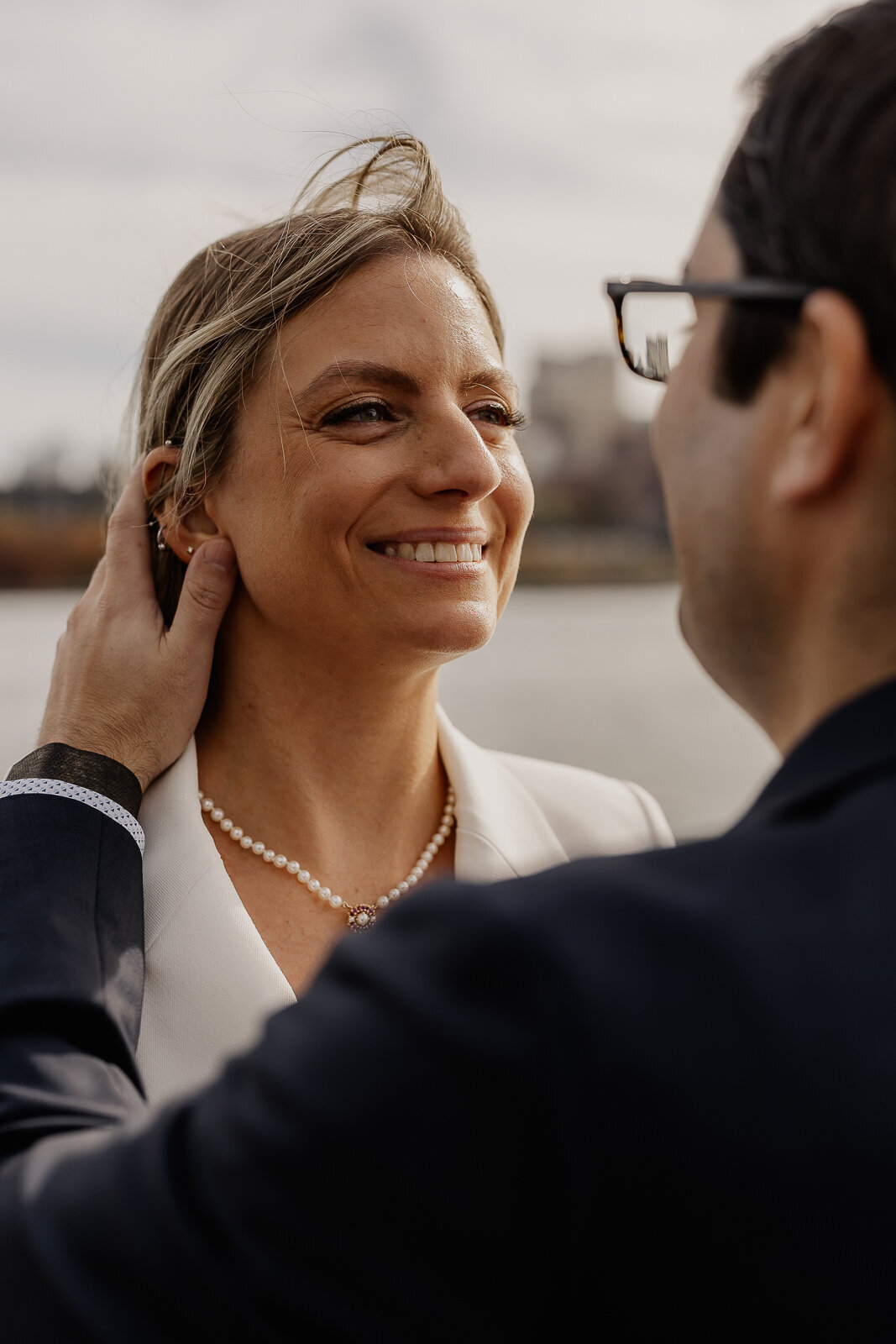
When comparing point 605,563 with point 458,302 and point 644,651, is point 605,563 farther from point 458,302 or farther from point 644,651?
point 458,302

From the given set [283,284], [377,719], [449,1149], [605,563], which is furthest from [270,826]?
[605,563]

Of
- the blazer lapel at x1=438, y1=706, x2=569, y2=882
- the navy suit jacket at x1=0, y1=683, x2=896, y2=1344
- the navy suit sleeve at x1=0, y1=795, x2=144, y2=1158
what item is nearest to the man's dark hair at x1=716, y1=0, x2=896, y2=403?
the navy suit jacket at x1=0, y1=683, x2=896, y2=1344

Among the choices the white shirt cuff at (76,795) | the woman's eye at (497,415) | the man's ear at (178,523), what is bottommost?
the white shirt cuff at (76,795)

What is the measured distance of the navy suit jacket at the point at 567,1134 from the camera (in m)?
0.79

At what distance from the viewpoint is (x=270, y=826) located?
222 centimetres

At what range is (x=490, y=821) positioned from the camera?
2359 mm

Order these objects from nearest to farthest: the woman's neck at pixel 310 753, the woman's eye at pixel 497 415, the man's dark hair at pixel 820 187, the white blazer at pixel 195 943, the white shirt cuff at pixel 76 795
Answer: the man's dark hair at pixel 820 187, the white shirt cuff at pixel 76 795, the white blazer at pixel 195 943, the woman's neck at pixel 310 753, the woman's eye at pixel 497 415

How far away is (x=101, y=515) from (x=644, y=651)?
19.8 metres

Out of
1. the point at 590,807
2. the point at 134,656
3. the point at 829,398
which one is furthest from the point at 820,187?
the point at 590,807

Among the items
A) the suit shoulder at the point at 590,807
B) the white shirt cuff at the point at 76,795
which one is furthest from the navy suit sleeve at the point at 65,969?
the suit shoulder at the point at 590,807

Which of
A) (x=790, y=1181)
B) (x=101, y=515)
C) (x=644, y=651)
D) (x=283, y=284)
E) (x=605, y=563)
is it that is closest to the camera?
(x=790, y=1181)

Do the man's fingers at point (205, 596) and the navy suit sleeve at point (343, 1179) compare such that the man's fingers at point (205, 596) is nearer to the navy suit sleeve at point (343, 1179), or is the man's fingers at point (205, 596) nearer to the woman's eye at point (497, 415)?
the woman's eye at point (497, 415)

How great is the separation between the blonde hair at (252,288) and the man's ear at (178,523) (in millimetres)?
20

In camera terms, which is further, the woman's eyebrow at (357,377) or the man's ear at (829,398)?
the woman's eyebrow at (357,377)
